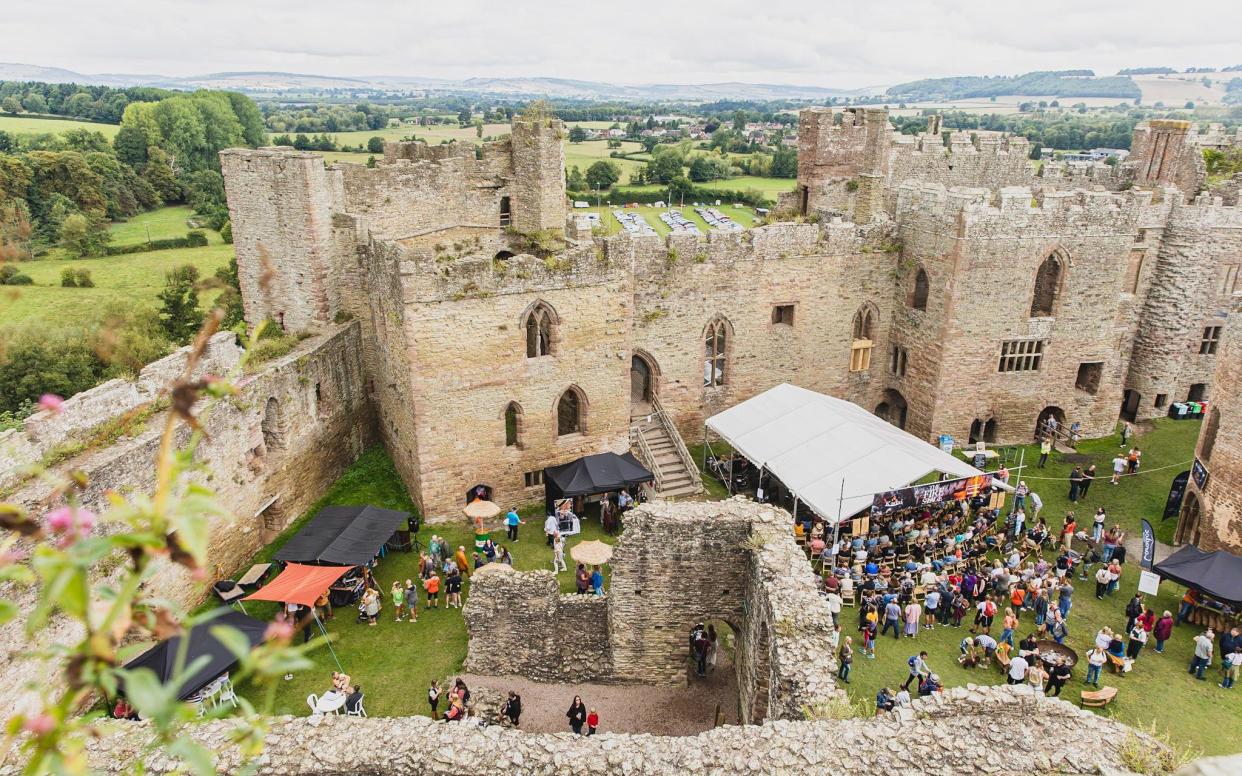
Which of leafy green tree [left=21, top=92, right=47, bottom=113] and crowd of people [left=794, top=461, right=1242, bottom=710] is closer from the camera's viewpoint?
crowd of people [left=794, top=461, right=1242, bottom=710]

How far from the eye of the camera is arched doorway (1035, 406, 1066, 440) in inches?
1105

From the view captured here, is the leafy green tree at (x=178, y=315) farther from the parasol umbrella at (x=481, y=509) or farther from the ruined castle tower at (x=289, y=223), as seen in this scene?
the parasol umbrella at (x=481, y=509)

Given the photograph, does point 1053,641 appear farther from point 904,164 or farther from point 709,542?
point 904,164

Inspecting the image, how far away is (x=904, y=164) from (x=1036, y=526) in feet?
58.2

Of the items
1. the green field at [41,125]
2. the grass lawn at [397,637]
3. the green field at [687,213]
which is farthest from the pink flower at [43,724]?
the green field at [41,125]

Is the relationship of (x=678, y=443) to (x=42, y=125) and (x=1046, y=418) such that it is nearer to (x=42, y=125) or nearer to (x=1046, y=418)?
(x=1046, y=418)

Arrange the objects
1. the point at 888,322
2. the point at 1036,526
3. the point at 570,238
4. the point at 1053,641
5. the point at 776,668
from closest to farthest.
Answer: the point at 776,668
the point at 1053,641
the point at 1036,526
the point at 570,238
the point at 888,322

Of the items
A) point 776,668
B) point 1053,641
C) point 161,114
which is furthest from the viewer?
point 161,114

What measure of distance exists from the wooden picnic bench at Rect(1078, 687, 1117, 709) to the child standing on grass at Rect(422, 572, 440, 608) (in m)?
13.6

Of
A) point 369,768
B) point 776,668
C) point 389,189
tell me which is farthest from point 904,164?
point 369,768

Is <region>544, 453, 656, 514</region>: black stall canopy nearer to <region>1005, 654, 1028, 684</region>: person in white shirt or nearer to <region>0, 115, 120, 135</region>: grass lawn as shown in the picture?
<region>1005, 654, 1028, 684</region>: person in white shirt

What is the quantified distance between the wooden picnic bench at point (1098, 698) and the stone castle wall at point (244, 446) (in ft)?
55.9

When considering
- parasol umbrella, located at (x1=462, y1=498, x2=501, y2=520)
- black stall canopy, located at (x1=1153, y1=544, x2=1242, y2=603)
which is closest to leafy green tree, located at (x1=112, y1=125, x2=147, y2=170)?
parasol umbrella, located at (x1=462, y1=498, x2=501, y2=520)

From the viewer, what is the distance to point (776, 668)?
521 inches
